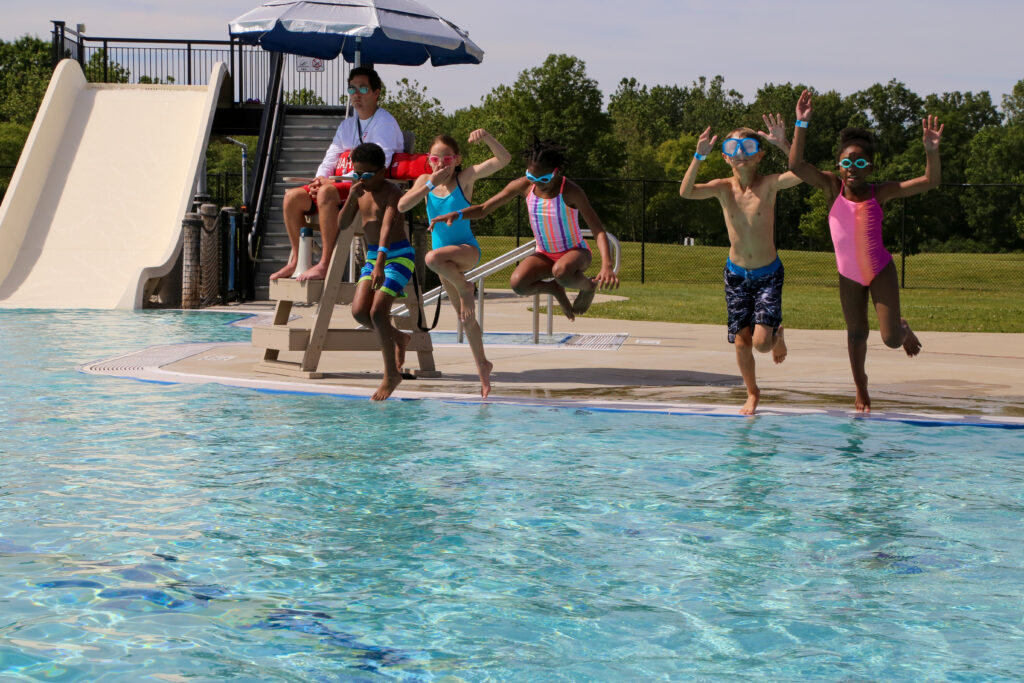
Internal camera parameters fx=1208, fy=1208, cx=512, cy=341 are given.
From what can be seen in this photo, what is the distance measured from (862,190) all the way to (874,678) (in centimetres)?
513

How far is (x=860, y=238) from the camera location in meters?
8.20

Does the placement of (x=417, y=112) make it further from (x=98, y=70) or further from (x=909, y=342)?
(x=909, y=342)

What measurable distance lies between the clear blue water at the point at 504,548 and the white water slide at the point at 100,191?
40.4ft

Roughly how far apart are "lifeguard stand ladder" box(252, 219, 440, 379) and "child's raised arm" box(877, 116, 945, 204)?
12.7 ft

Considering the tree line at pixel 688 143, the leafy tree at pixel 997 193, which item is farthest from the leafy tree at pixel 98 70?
the leafy tree at pixel 997 193

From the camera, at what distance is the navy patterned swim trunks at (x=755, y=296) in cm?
830

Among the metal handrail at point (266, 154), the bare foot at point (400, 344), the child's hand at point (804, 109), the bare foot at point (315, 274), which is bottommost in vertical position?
the bare foot at point (400, 344)

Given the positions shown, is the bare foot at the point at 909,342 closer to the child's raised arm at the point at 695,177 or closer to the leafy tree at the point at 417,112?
the child's raised arm at the point at 695,177

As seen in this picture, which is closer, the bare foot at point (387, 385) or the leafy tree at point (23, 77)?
the bare foot at point (387, 385)

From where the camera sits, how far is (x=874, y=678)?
145 inches

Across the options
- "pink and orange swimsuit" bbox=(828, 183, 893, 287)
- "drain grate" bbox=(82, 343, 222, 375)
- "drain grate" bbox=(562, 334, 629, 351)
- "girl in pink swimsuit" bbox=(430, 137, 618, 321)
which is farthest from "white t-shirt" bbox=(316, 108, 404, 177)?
"pink and orange swimsuit" bbox=(828, 183, 893, 287)

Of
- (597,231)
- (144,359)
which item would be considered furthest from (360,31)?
(597,231)

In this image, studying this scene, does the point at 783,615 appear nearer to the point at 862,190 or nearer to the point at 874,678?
the point at 874,678

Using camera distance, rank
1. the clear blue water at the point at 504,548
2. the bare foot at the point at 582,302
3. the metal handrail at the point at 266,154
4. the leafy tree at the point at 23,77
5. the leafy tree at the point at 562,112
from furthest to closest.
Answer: the leafy tree at the point at 562,112, the leafy tree at the point at 23,77, the metal handrail at the point at 266,154, the bare foot at the point at 582,302, the clear blue water at the point at 504,548
